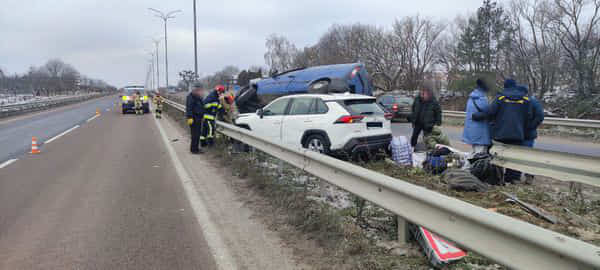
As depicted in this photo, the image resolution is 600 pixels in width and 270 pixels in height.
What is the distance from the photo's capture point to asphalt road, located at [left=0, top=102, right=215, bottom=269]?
3881mm

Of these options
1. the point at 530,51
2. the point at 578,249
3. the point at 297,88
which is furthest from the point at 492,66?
the point at 578,249

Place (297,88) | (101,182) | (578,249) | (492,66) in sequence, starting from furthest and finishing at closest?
1. (492,66)
2. (297,88)
3. (101,182)
4. (578,249)

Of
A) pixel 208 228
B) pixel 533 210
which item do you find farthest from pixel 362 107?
pixel 208 228

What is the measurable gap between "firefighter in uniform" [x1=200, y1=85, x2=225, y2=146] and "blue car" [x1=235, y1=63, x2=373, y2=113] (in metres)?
2.72

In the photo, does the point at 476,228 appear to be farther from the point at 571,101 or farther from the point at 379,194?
the point at 571,101

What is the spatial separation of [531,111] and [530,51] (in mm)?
31312

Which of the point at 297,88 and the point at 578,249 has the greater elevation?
the point at 297,88

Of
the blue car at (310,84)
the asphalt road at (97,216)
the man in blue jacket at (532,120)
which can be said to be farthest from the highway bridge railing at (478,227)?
the blue car at (310,84)

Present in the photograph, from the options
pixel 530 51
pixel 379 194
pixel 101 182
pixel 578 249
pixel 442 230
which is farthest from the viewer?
pixel 530 51

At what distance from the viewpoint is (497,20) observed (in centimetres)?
3544

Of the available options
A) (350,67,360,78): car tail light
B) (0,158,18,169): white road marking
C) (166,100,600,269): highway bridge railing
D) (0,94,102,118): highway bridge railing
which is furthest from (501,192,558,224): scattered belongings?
(0,94,102,118): highway bridge railing

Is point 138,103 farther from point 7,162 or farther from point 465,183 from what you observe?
point 465,183

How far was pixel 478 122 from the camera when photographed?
21.9 ft

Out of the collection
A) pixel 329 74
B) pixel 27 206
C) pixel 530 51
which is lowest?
pixel 27 206
